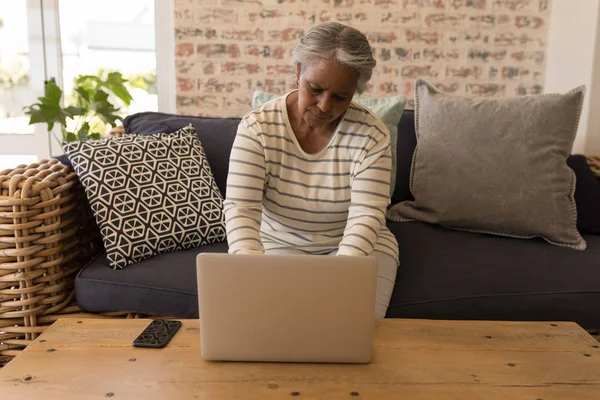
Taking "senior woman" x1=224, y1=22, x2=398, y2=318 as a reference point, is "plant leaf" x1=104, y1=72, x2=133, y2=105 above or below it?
above

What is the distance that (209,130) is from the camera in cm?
222

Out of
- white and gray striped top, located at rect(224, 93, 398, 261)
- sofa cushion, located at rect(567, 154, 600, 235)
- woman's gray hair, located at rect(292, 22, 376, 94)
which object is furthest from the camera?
sofa cushion, located at rect(567, 154, 600, 235)

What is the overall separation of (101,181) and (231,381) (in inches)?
38.6

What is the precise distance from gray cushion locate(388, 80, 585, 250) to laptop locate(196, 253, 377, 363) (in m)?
1.07

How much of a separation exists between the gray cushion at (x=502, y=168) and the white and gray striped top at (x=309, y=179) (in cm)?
55

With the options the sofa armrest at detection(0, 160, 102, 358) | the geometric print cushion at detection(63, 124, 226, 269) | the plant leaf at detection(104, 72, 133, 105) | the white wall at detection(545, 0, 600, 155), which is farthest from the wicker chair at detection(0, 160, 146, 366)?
the white wall at detection(545, 0, 600, 155)

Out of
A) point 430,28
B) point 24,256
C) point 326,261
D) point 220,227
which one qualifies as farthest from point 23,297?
point 430,28

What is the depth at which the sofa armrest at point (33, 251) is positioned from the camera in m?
1.62

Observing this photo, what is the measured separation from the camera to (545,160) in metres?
2.05

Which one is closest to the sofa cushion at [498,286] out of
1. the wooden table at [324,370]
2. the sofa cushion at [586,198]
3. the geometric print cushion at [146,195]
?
the sofa cushion at [586,198]

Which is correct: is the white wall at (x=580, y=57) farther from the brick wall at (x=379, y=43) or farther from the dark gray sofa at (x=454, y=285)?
the dark gray sofa at (x=454, y=285)

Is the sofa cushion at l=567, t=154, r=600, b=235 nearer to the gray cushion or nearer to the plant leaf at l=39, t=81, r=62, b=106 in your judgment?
the gray cushion

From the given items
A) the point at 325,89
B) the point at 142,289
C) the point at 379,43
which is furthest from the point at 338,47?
the point at 379,43

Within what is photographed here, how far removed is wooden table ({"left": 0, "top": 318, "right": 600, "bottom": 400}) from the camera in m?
1.03
